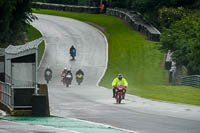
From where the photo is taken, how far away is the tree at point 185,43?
4884 centimetres

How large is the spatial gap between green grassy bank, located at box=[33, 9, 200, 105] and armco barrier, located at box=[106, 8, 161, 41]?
796mm

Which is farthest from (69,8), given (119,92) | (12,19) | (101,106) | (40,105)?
(40,105)

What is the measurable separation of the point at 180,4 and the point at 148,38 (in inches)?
346

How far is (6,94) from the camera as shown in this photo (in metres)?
23.2

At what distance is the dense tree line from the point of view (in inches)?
1909

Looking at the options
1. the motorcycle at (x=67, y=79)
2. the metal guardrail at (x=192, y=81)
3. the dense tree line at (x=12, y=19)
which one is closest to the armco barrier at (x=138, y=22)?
the dense tree line at (x=12, y=19)

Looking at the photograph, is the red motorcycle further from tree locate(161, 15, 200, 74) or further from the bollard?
tree locate(161, 15, 200, 74)

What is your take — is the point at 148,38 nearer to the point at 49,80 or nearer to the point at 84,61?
the point at 84,61

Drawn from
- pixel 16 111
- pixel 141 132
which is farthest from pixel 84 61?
pixel 141 132

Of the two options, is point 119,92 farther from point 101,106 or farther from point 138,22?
point 138,22

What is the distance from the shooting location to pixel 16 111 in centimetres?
2170

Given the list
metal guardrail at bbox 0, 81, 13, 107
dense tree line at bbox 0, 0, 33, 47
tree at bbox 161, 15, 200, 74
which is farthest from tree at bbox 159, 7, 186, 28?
metal guardrail at bbox 0, 81, 13, 107

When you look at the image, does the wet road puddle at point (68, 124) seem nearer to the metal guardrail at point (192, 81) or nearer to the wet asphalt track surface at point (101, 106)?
the wet asphalt track surface at point (101, 106)

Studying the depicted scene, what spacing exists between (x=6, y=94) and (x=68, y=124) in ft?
14.4
